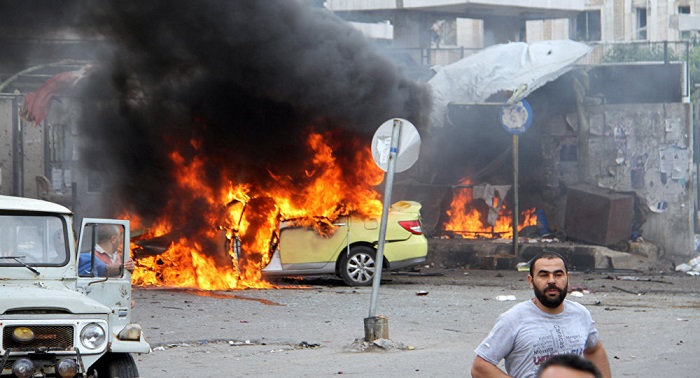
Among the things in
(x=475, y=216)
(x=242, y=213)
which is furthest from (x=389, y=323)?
(x=475, y=216)

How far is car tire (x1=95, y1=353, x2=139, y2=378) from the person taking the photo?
737 cm

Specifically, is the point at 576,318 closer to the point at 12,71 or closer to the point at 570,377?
the point at 570,377

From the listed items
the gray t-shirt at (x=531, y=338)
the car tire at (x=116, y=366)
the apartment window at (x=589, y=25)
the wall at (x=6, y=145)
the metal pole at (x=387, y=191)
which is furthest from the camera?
the apartment window at (x=589, y=25)

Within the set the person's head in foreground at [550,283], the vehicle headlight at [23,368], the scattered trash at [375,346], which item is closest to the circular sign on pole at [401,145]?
the scattered trash at [375,346]

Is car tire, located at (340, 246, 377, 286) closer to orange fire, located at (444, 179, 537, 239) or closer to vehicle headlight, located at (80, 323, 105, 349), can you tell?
orange fire, located at (444, 179, 537, 239)

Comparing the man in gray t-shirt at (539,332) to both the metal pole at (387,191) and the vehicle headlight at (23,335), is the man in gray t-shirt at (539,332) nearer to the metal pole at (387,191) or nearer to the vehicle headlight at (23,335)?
the vehicle headlight at (23,335)

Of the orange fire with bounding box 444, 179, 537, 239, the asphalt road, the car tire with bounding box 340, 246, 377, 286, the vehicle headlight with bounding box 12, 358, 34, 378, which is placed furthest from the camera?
the orange fire with bounding box 444, 179, 537, 239

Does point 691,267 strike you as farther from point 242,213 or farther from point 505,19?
point 505,19

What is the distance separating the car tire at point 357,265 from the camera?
1716 centimetres

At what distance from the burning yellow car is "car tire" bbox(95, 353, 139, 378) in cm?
944

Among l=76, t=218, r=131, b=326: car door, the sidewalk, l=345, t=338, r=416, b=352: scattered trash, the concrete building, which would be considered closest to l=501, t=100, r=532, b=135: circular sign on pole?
the sidewalk

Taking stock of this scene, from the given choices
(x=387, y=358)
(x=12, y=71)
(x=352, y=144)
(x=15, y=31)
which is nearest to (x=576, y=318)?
(x=387, y=358)

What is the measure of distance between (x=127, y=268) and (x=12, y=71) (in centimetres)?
1835

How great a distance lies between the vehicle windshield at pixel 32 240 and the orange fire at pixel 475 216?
1611 centimetres
